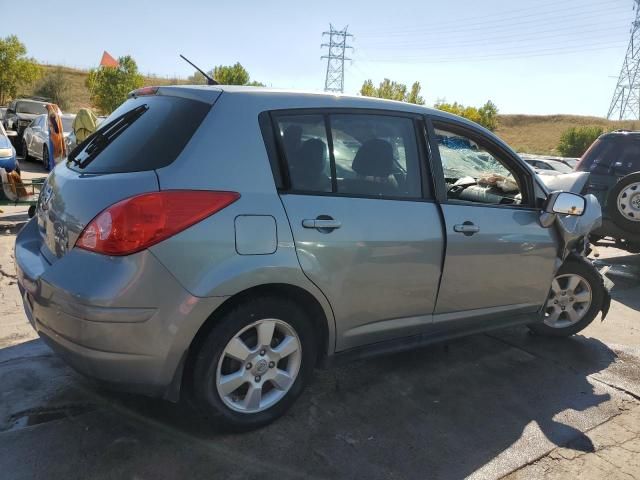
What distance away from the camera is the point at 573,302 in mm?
4555

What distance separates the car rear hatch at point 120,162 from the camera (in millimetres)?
2492

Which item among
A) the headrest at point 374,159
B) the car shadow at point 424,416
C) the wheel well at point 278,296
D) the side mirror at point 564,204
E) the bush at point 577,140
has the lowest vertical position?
the car shadow at point 424,416

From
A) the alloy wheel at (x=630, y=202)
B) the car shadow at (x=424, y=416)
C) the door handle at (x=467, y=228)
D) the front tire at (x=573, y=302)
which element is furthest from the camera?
the alloy wheel at (x=630, y=202)

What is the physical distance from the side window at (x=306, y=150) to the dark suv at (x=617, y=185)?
5.01 meters

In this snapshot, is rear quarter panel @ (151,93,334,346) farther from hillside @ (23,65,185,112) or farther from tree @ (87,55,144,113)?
hillside @ (23,65,185,112)

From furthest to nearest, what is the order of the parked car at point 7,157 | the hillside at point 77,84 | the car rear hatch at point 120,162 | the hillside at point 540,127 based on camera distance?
the hillside at point 540,127, the hillside at point 77,84, the parked car at point 7,157, the car rear hatch at point 120,162

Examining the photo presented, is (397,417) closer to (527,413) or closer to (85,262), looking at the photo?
(527,413)

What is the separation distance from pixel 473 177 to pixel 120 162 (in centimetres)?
306

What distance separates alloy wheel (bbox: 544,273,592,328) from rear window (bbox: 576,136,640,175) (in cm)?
338

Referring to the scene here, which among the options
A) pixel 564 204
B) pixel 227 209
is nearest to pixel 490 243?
pixel 564 204

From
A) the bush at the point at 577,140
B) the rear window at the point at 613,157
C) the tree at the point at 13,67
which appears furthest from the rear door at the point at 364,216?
the bush at the point at 577,140

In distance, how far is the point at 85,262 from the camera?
7.92 feet

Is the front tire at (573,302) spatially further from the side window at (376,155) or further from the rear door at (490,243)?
the side window at (376,155)

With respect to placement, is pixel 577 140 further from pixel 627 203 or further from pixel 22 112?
pixel 627 203
